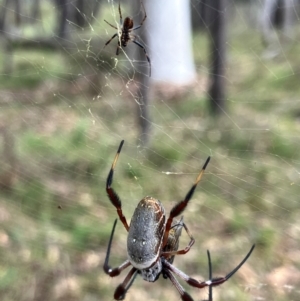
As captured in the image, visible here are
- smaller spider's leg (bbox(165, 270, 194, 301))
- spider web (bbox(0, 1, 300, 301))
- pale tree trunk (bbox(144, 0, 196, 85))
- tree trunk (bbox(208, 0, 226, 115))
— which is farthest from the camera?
pale tree trunk (bbox(144, 0, 196, 85))

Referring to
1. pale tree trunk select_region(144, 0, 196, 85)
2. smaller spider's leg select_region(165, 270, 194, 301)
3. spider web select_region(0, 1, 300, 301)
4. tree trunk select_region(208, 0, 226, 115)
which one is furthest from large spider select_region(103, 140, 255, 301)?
pale tree trunk select_region(144, 0, 196, 85)

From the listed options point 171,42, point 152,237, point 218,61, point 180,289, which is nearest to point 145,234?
point 152,237

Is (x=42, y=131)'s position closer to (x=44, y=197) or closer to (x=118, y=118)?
(x=118, y=118)

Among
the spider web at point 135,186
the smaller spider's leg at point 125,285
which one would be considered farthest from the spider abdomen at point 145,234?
the spider web at point 135,186

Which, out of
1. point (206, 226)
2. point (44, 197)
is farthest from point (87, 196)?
point (206, 226)

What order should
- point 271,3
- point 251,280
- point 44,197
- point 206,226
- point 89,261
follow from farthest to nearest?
point 271,3
point 44,197
point 206,226
point 89,261
point 251,280

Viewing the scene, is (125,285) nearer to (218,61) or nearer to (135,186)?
(135,186)

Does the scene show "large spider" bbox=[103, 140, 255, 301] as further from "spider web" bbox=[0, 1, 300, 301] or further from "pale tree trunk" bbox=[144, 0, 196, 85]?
"pale tree trunk" bbox=[144, 0, 196, 85]
